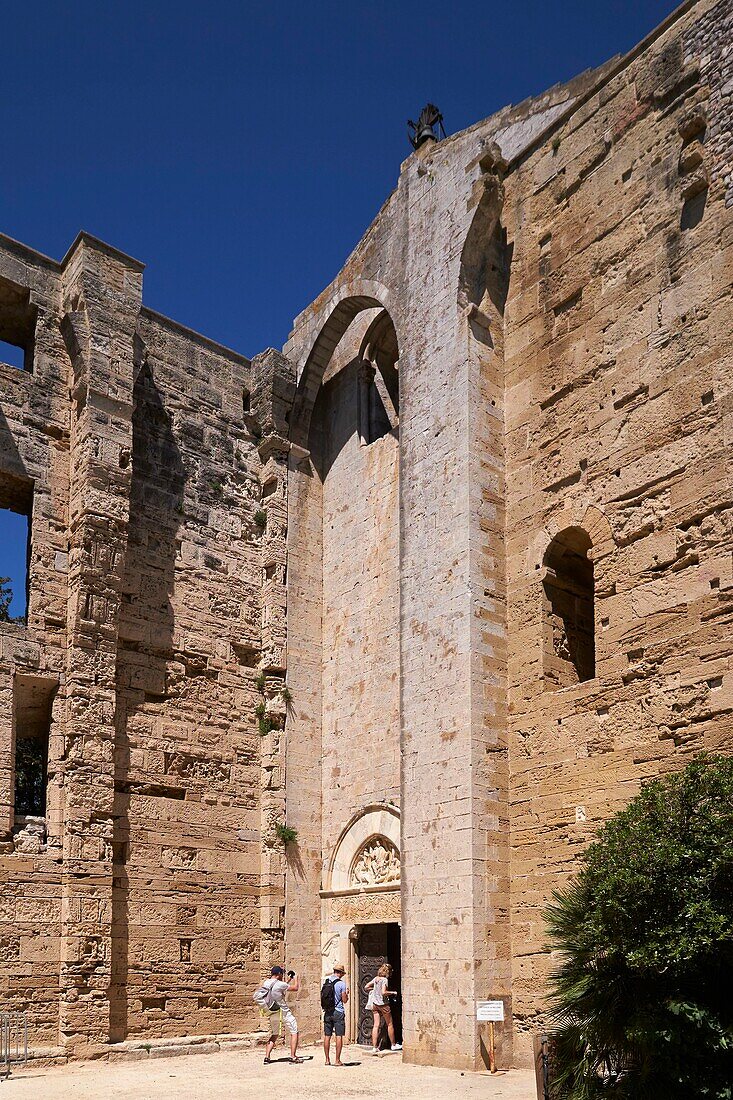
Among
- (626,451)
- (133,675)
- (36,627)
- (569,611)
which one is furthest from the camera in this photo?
(133,675)

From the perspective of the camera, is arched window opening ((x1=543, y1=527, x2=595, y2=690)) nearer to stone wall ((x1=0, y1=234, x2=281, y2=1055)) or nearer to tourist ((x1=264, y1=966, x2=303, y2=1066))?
tourist ((x1=264, y1=966, x2=303, y2=1066))

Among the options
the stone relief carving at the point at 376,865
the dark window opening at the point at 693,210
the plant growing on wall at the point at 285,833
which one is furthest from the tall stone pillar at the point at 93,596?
the dark window opening at the point at 693,210

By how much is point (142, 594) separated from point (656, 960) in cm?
834

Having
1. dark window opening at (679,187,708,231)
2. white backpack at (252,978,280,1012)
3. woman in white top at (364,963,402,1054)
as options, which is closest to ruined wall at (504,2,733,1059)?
dark window opening at (679,187,708,231)

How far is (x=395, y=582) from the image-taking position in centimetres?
1396

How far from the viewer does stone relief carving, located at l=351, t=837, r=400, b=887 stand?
13031mm

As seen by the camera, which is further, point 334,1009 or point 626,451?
point 334,1009

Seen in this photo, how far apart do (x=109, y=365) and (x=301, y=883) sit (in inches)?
264

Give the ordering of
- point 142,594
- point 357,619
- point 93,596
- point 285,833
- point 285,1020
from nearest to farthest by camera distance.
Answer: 1. point 285,1020
2. point 93,596
3. point 142,594
4. point 285,833
5. point 357,619

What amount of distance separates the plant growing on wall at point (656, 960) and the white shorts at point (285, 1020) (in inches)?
180

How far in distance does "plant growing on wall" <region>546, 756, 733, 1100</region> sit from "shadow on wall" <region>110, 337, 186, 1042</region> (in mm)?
6189

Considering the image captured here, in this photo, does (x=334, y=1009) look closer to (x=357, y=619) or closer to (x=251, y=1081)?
(x=251, y=1081)

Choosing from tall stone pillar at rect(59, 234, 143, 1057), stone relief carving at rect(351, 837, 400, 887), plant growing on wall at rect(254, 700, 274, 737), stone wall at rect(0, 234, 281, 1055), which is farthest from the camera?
plant growing on wall at rect(254, 700, 274, 737)

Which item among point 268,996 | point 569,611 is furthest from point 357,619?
point 268,996
